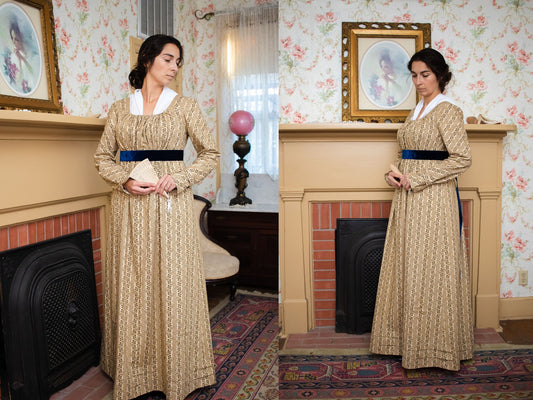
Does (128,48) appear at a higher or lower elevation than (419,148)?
higher

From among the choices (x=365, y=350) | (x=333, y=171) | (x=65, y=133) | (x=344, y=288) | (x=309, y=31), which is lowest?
(x=365, y=350)

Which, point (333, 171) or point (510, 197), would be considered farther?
point (510, 197)

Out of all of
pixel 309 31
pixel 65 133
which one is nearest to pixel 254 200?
pixel 309 31

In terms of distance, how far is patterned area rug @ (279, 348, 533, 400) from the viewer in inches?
61.2

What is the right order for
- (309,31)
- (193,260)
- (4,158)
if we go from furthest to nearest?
(309,31) → (193,260) → (4,158)

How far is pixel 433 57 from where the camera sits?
1745 mm

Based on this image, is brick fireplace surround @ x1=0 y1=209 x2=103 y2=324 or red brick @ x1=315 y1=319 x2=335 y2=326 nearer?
brick fireplace surround @ x1=0 y1=209 x2=103 y2=324

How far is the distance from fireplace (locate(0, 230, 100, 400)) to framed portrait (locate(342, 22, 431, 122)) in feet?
4.75

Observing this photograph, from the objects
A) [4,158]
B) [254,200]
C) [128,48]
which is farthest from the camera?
[254,200]

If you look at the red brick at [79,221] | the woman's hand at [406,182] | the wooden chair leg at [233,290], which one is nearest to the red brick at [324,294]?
the wooden chair leg at [233,290]

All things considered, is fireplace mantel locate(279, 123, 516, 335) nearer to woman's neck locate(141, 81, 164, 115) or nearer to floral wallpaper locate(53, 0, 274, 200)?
woman's neck locate(141, 81, 164, 115)

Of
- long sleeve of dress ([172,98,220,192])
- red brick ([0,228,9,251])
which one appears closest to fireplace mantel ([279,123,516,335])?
long sleeve of dress ([172,98,220,192])

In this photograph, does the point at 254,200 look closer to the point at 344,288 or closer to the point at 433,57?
the point at 344,288

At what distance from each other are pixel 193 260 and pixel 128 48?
105cm
